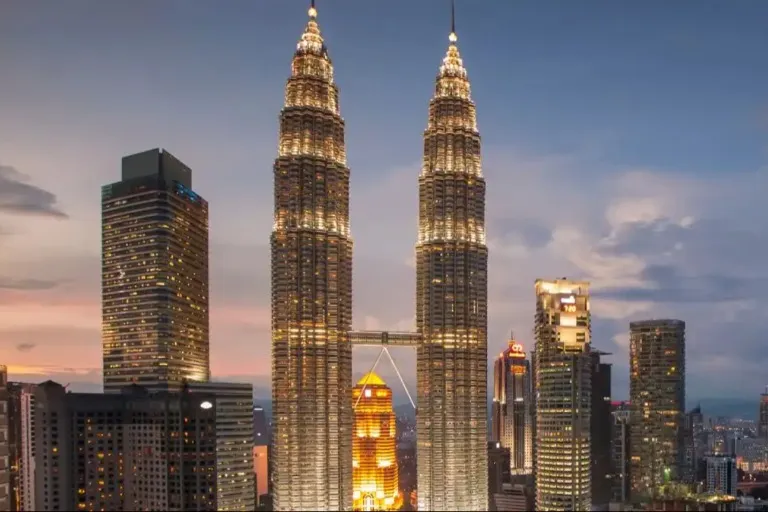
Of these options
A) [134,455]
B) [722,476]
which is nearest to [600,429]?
[722,476]

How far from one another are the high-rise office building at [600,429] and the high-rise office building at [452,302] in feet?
74.4

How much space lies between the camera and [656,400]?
11725cm

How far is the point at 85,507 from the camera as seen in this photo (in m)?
68.4

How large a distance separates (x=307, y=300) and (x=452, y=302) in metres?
16.1

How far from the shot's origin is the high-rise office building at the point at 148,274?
9156 cm

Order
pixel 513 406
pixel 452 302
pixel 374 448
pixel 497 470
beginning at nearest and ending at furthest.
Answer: pixel 452 302 < pixel 374 448 < pixel 497 470 < pixel 513 406

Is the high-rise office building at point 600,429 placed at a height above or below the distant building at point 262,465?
above

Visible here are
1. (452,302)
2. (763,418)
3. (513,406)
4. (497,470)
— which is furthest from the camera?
(763,418)

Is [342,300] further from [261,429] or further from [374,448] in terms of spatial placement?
[261,429]

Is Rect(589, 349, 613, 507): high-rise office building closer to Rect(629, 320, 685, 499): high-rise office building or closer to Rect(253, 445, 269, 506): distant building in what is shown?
Rect(629, 320, 685, 499): high-rise office building

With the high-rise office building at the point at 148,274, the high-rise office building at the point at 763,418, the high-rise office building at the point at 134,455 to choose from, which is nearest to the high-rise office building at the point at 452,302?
the high-rise office building at the point at 134,455

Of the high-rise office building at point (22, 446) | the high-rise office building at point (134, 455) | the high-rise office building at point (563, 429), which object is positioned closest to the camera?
the high-rise office building at point (134, 455)

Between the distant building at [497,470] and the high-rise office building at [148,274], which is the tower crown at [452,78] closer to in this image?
the high-rise office building at [148,274]

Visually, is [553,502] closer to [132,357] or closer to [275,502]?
[275,502]
